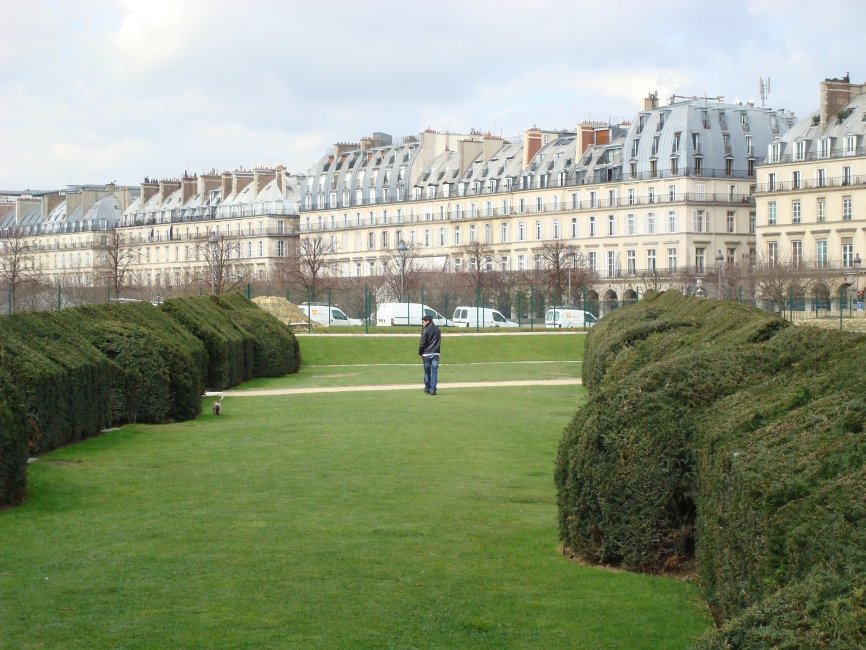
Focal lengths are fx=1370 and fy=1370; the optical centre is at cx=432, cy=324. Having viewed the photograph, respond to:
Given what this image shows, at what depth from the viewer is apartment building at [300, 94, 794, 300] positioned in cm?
9038

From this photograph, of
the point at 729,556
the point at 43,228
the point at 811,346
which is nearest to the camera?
the point at 729,556

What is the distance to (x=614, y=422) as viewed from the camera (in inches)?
402

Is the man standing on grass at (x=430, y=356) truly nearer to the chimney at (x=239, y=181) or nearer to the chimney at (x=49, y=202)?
the chimney at (x=239, y=181)

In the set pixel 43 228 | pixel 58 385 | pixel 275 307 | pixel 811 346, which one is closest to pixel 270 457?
pixel 58 385

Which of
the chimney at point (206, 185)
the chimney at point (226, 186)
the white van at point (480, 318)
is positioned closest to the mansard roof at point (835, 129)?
the white van at point (480, 318)

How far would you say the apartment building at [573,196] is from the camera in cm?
9038

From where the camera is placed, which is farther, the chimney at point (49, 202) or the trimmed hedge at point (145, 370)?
the chimney at point (49, 202)

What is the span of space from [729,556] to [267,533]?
15.1ft

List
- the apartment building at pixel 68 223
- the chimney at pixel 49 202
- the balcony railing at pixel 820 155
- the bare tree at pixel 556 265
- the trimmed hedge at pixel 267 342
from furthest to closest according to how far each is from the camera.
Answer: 1. the chimney at pixel 49 202
2. the apartment building at pixel 68 223
3. the balcony railing at pixel 820 155
4. the bare tree at pixel 556 265
5. the trimmed hedge at pixel 267 342

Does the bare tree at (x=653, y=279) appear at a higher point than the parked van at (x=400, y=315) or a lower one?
higher

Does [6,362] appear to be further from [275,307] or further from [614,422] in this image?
[275,307]

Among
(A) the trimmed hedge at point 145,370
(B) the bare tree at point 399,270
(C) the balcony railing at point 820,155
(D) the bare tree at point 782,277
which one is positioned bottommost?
(A) the trimmed hedge at point 145,370

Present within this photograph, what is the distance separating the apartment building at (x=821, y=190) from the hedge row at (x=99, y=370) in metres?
55.9

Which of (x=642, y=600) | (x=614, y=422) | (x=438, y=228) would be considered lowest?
(x=642, y=600)
